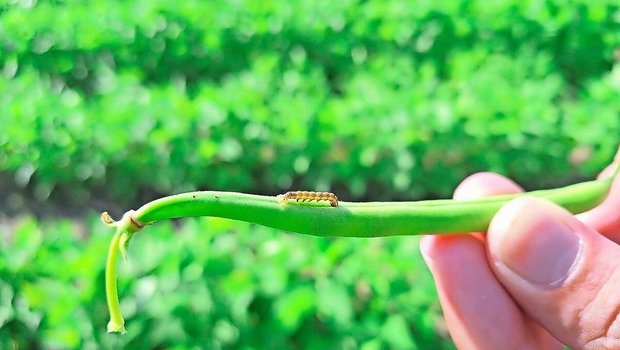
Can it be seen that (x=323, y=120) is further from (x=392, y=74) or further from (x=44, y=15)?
(x=44, y=15)

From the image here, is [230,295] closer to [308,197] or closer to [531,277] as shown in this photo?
[531,277]

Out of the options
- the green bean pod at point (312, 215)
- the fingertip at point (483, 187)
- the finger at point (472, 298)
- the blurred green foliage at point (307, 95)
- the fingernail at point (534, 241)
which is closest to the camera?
the green bean pod at point (312, 215)

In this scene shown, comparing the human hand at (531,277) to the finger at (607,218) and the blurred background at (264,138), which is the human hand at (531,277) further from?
the blurred background at (264,138)

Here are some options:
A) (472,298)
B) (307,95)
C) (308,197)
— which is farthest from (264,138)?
(308,197)

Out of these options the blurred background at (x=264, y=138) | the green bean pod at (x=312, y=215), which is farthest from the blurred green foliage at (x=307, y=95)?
the green bean pod at (x=312, y=215)

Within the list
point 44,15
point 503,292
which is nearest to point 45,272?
point 503,292

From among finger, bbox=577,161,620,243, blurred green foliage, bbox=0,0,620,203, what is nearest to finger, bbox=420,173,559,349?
finger, bbox=577,161,620,243
